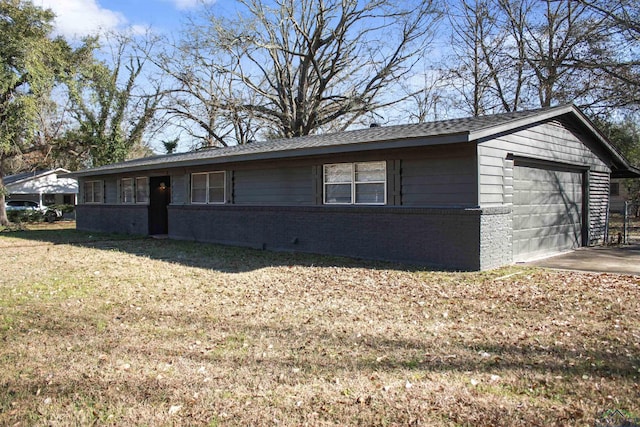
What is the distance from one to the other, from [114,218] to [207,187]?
21.9 feet

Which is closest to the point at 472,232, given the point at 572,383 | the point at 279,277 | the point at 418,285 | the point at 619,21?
the point at 418,285

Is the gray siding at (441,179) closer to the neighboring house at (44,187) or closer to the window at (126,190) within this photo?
the window at (126,190)

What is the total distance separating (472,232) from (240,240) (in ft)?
24.1

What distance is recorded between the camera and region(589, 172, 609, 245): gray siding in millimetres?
13453

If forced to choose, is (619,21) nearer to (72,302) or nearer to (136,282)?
(136,282)

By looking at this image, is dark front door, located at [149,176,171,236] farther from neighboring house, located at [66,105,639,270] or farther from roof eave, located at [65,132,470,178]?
neighboring house, located at [66,105,639,270]

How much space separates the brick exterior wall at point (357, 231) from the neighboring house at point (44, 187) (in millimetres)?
23622

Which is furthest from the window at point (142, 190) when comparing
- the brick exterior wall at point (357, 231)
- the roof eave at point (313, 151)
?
the brick exterior wall at point (357, 231)

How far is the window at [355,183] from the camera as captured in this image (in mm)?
10789

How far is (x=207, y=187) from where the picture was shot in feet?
51.1

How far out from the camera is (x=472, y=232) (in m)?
9.04

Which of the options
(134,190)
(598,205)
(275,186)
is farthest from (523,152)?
(134,190)

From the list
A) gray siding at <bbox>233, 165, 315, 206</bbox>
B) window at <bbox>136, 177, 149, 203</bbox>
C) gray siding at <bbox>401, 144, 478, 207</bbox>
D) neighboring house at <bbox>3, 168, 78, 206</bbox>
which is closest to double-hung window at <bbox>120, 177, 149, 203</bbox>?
window at <bbox>136, 177, 149, 203</bbox>

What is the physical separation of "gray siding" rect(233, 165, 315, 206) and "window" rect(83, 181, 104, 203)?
9.86 meters
